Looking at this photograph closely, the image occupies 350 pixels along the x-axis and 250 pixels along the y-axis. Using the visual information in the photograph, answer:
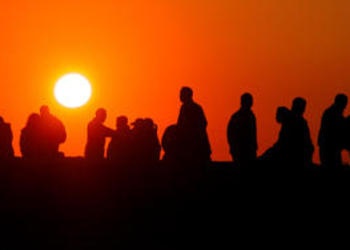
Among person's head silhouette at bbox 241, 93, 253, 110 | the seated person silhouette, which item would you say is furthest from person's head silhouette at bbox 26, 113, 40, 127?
the seated person silhouette

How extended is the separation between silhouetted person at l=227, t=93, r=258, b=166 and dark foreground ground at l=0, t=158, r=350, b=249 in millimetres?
1318

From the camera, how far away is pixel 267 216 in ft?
82.7

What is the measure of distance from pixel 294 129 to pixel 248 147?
1.47 meters

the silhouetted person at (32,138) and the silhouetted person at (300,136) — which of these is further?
the silhouetted person at (32,138)

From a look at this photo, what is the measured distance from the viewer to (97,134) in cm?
2912

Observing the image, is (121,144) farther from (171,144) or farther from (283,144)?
(283,144)

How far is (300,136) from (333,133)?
3.80 feet

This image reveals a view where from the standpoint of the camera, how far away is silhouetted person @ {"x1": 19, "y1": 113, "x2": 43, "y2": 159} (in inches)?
1140

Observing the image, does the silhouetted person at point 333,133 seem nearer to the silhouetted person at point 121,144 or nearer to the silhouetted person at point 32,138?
the silhouetted person at point 121,144

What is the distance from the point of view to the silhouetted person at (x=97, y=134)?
95.2 ft

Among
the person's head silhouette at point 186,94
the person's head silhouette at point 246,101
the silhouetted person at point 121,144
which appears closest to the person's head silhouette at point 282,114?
the person's head silhouette at point 246,101

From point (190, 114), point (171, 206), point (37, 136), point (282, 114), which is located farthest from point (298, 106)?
point (37, 136)

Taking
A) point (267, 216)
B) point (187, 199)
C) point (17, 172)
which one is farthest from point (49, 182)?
point (267, 216)

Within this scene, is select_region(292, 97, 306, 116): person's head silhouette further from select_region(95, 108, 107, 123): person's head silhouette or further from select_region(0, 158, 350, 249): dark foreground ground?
select_region(95, 108, 107, 123): person's head silhouette
